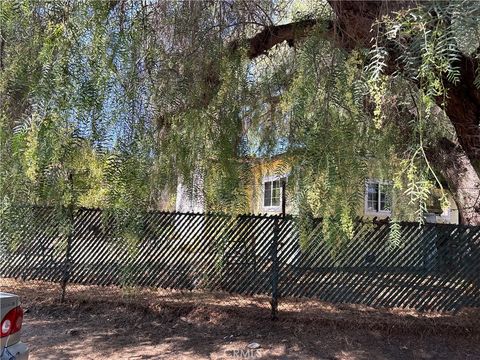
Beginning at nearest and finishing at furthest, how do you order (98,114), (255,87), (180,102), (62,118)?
(62,118) → (98,114) → (180,102) → (255,87)

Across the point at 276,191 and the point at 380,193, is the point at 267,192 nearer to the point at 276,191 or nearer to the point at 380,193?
the point at 276,191

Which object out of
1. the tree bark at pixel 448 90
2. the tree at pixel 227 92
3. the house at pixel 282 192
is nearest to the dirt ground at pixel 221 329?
the tree bark at pixel 448 90

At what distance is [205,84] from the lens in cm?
464

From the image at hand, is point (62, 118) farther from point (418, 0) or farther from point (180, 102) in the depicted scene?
point (418, 0)

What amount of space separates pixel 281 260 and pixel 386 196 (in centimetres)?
289

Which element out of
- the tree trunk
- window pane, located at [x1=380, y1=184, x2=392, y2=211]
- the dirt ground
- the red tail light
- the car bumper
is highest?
the tree trunk

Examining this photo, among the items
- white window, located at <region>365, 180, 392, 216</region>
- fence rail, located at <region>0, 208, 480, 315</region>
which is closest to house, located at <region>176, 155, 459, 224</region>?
white window, located at <region>365, 180, 392, 216</region>

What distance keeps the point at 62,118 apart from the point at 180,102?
1.46 metres

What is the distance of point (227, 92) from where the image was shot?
437 cm

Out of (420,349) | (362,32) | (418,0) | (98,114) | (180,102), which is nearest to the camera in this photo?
(418,0)

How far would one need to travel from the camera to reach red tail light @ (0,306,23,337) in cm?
312

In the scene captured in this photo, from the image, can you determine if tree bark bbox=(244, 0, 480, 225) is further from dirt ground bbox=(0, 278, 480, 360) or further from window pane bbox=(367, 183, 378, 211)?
dirt ground bbox=(0, 278, 480, 360)

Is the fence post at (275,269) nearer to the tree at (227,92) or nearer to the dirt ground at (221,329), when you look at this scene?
the dirt ground at (221,329)

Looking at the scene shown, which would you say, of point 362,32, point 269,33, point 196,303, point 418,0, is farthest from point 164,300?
→ point 418,0
